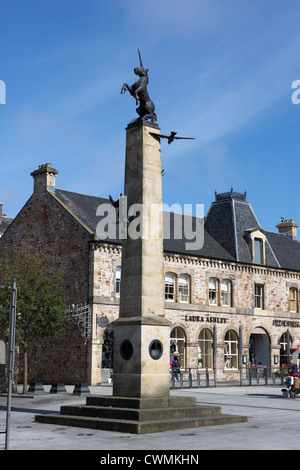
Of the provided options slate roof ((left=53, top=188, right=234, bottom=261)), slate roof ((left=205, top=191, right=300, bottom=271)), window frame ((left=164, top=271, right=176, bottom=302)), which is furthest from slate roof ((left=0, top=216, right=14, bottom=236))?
window frame ((left=164, top=271, right=176, bottom=302))

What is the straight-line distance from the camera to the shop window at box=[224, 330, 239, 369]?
3953 centimetres

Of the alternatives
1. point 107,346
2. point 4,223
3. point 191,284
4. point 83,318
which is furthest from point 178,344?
point 4,223

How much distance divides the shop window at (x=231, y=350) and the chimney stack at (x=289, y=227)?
1364 cm

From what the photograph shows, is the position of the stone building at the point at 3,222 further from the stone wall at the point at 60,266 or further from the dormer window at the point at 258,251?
the dormer window at the point at 258,251

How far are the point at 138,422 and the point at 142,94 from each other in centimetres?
881

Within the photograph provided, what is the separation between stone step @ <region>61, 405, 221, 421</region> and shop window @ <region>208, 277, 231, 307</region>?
23499mm

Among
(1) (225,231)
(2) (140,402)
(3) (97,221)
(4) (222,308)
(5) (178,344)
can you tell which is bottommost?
(2) (140,402)

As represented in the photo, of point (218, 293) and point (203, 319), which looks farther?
point (218, 293)

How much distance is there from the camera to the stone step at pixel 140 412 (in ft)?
47.2

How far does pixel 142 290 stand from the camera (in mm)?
15844

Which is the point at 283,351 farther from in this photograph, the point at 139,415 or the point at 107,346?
the point at 139,415

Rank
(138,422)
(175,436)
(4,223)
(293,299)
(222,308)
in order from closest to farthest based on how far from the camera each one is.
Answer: (175,436) < (138,422) < (222,308) < (293,299) < (4,223)

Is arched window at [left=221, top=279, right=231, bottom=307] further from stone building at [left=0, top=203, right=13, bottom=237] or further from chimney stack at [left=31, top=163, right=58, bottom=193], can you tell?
stone building at [left=0, top=203, right=13, bottom=237]

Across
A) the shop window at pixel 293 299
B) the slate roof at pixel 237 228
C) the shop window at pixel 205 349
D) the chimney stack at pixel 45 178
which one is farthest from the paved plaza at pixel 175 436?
the shop window at pixel 293 299
